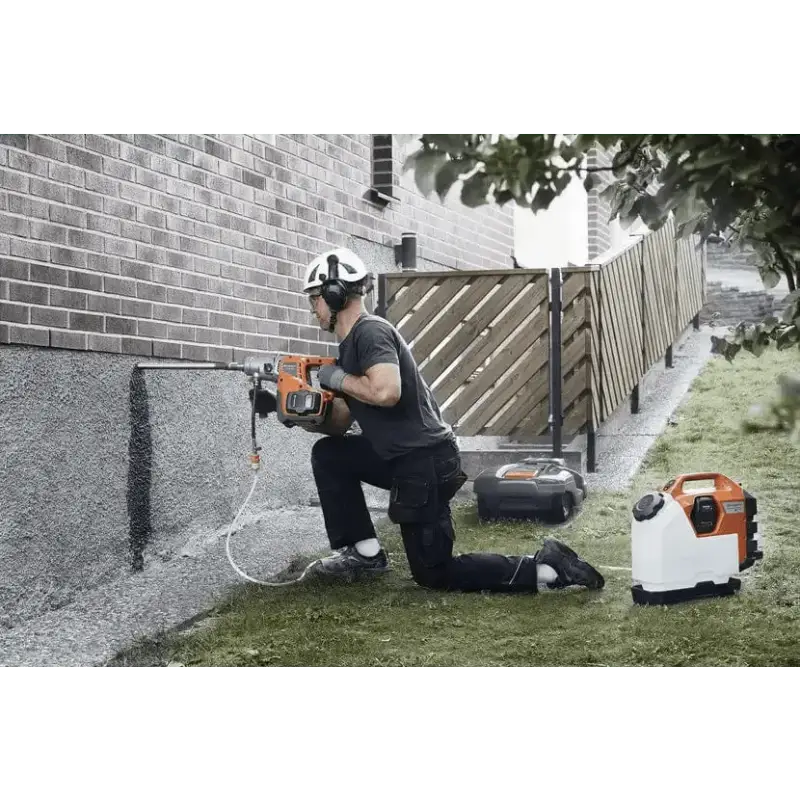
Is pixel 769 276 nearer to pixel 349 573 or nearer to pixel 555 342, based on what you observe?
pixel 349 573

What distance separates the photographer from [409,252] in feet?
17.2

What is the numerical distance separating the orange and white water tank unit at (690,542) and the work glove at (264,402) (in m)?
1.29

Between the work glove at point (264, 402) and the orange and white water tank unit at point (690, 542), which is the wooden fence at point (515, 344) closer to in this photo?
the work glove at point (264, 402)

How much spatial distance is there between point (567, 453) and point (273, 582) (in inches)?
81.9

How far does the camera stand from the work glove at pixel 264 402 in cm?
356

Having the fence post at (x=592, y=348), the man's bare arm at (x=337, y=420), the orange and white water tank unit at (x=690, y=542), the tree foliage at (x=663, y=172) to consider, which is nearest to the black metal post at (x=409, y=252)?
the fence post at (x=592, y=348)

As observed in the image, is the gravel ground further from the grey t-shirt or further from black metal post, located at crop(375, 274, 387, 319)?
black metal post, located at crop(375, 274, 387, 319)

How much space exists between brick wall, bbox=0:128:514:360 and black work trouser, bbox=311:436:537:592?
0.80 metres

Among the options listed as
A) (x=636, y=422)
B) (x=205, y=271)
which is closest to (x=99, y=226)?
(x=205, y=271)

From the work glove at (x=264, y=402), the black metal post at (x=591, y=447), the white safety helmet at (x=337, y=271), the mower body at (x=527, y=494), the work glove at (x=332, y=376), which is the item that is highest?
the white safety helmet at (x=337, y=271)

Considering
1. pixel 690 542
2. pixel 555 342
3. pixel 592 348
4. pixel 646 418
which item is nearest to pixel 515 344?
pixel 555 342

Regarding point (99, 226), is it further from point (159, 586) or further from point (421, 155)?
point (421, 155)

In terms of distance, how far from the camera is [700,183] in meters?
1.68
